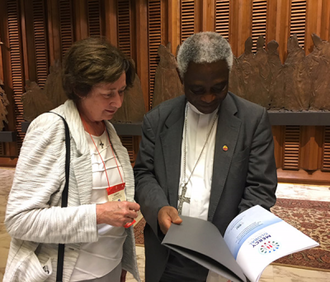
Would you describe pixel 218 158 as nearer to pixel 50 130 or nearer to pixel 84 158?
pixel 84 158

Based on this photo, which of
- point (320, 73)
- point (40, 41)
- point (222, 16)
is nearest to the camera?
point (320, 73)

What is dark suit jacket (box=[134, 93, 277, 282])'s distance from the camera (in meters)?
1.28

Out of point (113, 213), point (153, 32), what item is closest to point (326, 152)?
point (153, 32)

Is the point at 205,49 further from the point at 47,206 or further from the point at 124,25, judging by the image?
the point at 124,25

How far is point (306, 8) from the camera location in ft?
15.0

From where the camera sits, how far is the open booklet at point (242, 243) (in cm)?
90

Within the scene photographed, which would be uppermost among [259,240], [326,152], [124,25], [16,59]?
[124,25]

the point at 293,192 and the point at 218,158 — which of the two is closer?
the point at 218,158

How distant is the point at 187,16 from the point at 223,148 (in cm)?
419

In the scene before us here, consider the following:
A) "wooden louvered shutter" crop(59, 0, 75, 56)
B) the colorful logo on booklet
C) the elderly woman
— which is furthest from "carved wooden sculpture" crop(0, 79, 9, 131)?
the colorful logo on booklet

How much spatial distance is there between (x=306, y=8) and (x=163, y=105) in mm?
4175

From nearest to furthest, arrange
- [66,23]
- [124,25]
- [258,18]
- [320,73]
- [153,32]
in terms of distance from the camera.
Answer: [320,73] < [258,18] < [153,32] < [124,25] < [66,23]

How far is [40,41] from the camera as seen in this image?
5742 mm

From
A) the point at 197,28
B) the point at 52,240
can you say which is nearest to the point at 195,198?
the point at 52,240
